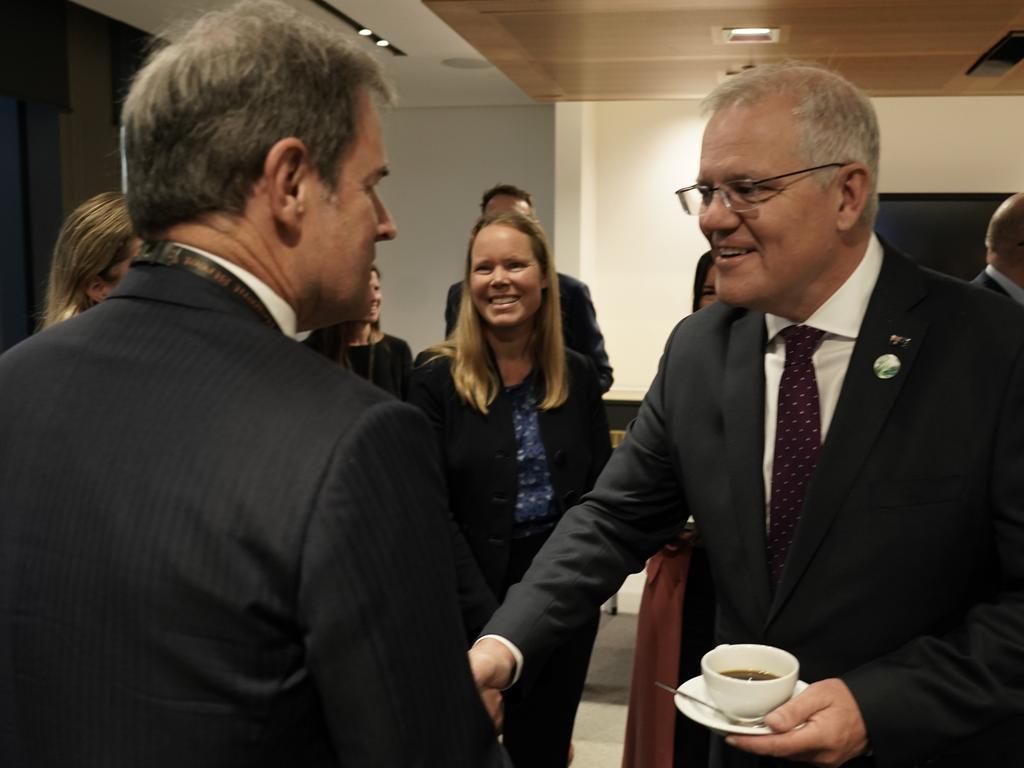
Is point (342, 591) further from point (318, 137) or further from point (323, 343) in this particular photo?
point (323, 343)

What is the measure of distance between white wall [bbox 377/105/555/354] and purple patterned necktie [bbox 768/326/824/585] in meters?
7.32

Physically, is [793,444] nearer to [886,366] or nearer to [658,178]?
[886,366]

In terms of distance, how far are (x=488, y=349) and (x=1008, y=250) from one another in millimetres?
2075

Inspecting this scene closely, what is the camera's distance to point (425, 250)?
896 cm

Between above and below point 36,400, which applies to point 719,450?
below

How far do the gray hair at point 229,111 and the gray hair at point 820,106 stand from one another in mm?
795

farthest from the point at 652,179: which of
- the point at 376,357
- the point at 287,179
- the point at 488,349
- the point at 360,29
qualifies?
the point at 287,179

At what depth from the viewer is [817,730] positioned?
1.27 meters

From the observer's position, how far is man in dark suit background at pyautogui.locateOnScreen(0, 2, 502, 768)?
75cm

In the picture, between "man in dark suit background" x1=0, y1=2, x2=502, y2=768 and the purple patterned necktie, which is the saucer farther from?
"man in dark suit background" x1=0, y1=2, x2=502, y2=768

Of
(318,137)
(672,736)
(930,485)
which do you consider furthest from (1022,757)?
(318,137)

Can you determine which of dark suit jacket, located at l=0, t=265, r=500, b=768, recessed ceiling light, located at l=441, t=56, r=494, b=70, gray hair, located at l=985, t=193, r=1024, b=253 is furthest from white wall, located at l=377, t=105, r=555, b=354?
dark suit jacket, located at l=0, t=265, r=500, b=768

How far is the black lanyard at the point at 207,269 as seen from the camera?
0.86m

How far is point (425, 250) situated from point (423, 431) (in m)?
8.25
